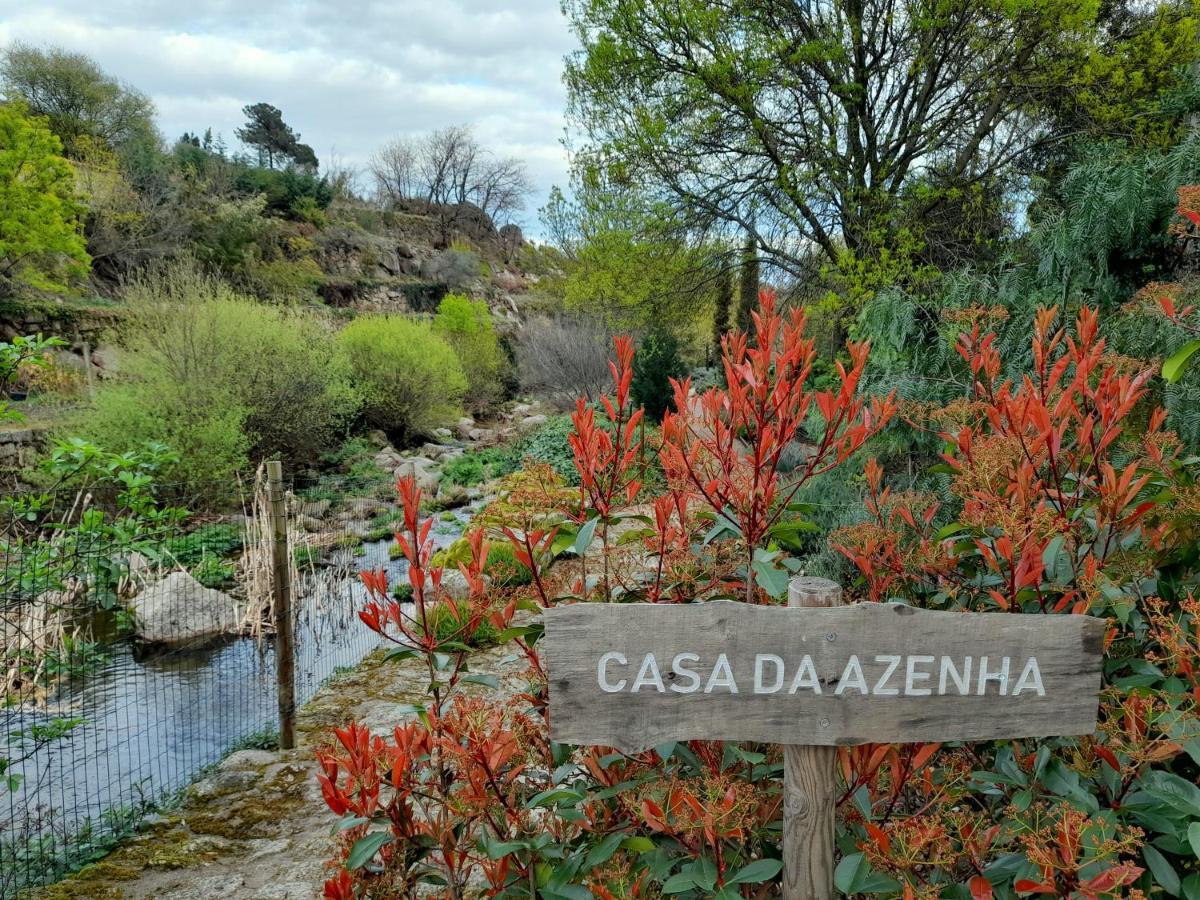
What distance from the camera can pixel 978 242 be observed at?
20.2 ft

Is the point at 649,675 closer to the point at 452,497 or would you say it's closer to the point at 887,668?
the point at 887,668

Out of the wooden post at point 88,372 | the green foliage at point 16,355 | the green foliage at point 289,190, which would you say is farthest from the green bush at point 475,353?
the green foliage at point 16,355

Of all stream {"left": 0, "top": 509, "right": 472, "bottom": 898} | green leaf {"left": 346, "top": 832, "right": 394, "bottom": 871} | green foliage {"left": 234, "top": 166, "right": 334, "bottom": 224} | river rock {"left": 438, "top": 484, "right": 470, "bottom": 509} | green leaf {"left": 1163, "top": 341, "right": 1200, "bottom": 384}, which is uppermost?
green foliage {"left": 234, "top": 166, "right": 334, "bottom": 224}

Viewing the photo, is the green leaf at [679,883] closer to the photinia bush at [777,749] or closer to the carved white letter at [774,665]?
the photinia bush at [777,749]

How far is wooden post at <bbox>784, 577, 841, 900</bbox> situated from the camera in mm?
1073

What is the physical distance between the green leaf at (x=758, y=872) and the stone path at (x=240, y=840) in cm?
87

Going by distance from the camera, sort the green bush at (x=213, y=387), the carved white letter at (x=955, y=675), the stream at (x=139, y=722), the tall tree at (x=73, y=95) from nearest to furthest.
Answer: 1. the carved white letter at (x=955, y=675)
2. the stream at (x=139, y=722)
3. the green bush at (x=213, y=387)
4. the tall tree at (x=73, y=95)

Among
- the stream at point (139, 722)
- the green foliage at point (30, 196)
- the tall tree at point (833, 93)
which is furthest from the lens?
the green foliage at point (30, 196)

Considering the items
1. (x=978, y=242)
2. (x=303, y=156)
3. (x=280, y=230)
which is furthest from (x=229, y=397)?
(x=303, y=156)

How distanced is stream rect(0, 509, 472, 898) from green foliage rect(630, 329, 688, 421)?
19.9 ft

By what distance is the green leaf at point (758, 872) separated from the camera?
40.4 inches

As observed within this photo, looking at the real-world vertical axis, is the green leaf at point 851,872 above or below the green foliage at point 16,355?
below

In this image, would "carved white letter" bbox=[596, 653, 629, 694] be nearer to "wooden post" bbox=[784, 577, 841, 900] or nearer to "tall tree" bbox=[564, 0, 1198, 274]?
"wooden post" bbox=[784, 577, 841, 900]

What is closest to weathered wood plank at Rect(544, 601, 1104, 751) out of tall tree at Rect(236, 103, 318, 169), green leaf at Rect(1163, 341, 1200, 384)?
green leaf at Rect(1163, 341, 1200, 384)
